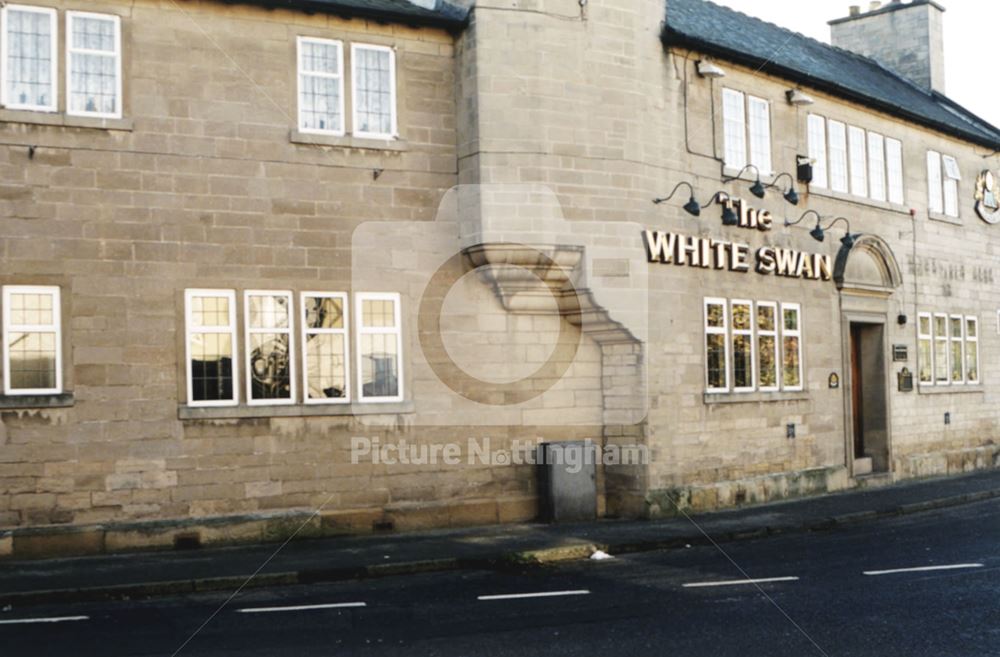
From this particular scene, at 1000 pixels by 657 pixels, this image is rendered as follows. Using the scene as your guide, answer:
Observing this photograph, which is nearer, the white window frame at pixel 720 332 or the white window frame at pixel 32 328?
the white window frame at pixel 32 328

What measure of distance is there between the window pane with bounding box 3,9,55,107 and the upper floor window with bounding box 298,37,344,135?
3.49 meters

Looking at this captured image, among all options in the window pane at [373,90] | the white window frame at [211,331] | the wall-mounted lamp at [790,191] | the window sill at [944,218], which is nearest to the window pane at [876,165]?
the window sill at [944,218]

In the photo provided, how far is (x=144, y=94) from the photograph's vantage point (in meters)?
15.3

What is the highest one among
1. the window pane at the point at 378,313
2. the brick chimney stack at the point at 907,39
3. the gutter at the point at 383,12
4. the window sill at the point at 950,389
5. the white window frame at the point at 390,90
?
the brick chimney stack at the point at 907,39

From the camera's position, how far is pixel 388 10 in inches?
654

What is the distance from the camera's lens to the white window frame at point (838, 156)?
23156 mm

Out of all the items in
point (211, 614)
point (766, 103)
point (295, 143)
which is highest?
point (766, 103)

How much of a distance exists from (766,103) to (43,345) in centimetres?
1401

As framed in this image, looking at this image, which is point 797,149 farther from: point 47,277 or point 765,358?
point 47,277

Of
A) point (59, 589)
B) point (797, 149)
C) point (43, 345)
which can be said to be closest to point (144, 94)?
point (43, 345)

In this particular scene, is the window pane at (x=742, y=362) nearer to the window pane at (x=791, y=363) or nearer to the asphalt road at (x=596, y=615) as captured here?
the window pane at (x=791, y=363)

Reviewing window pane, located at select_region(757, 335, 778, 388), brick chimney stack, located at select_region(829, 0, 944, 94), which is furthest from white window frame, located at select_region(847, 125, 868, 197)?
brick chimney stack, located at select_region(829, 0, 944, 94)

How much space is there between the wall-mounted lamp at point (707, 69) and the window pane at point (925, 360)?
389 inches

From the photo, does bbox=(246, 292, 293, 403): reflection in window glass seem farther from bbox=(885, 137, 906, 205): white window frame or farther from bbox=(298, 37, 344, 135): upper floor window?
bbox=(885, 137, 906, 205): white window frame
